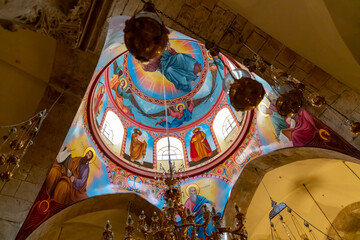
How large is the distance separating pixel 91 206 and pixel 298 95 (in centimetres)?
670

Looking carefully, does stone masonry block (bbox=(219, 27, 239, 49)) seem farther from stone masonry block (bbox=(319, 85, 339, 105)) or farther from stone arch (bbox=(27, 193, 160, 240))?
stone arch (bbox=(27, 193, 160, 240))

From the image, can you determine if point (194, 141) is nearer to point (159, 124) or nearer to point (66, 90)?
point (159, 124)

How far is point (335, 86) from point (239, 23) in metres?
2.00

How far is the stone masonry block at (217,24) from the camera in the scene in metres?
4.27

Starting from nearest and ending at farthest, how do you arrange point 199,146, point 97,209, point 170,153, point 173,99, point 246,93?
point 246,93 < point 97,209 < point 199,146 < point 170,153 < point 173,99

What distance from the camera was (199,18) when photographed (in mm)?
4344

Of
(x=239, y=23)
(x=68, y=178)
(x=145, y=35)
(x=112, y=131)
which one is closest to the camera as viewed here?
(x=145, y=35)

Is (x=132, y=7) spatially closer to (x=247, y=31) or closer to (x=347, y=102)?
(x=247, y=31)

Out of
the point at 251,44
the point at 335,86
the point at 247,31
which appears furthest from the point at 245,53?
the point at 335,86

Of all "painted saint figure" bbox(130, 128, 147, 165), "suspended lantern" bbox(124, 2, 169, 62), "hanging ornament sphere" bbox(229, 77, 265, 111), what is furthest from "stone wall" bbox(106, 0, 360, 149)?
"painted saint figure" bbox(130, 128, 147, 165)

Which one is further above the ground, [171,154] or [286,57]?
[171,154]

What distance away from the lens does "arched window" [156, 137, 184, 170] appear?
1022 centimetres

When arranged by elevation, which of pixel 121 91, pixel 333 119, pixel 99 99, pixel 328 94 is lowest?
pixel 333 119

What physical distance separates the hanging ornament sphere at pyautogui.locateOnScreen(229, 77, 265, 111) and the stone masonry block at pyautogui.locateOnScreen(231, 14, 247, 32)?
135 centimetres
